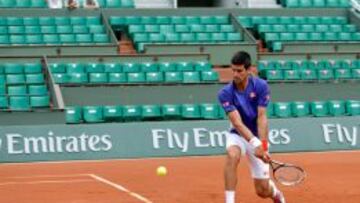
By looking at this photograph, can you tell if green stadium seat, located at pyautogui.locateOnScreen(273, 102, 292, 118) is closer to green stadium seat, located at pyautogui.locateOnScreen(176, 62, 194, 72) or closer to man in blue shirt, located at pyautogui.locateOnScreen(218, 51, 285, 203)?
green stadium seat, located at pyautogui.locateOnScreen(176, 62, 194, 72)

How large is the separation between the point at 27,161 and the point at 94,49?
8.07 meters

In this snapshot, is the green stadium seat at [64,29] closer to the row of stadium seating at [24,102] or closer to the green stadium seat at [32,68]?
the green stadium seat at [32,68]

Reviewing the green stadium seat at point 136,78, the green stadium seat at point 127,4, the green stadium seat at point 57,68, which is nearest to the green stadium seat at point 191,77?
the green stadium seat at point 136,78

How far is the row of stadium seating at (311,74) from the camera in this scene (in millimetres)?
26922

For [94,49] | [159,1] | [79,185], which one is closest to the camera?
[79,185]

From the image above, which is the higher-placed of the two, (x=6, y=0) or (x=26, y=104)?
(x=6, y=0)

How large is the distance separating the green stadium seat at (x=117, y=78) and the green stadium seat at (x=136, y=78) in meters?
0.15

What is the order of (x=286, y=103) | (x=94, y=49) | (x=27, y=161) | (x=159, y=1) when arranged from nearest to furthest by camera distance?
(x=27, y=161) → (x=286, y=103) → (x=94, y=49) → (x=159, y=1)

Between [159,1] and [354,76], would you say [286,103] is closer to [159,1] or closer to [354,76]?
[354,76]

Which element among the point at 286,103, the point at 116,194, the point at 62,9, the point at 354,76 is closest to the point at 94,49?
the point at 62,9

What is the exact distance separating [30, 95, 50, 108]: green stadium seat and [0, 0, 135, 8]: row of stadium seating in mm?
7589

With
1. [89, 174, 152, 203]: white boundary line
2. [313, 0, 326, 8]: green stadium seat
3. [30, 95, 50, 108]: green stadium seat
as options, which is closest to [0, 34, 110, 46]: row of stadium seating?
[30, 95, 50, 108]: green stadium seat

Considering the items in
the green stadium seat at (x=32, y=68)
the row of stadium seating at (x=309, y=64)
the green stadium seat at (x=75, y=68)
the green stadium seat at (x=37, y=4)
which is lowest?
the row of stadium seating at (x=309, y=64)

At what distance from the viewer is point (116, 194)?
1314cm
